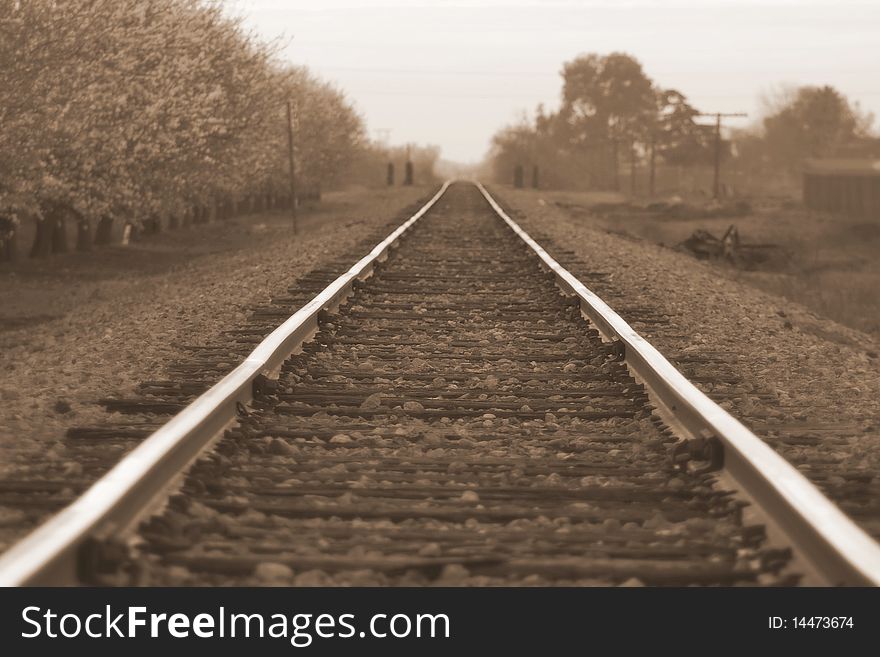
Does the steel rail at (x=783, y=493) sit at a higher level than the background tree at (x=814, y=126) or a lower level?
lower

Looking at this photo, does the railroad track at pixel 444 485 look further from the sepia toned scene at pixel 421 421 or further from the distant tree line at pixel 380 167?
the distant tree line at pixel 380 167

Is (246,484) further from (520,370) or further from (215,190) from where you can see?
(215,190)

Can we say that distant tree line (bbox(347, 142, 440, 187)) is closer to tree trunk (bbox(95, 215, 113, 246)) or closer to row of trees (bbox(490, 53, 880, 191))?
row of trees (bbox(490, 53, 880, 191))

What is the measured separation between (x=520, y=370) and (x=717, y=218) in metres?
46.8

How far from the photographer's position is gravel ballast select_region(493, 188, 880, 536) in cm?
457

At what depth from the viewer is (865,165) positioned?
236 feet

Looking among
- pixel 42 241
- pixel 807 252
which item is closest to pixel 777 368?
pixel 42 241

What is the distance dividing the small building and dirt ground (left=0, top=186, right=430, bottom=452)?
4403 centimetres

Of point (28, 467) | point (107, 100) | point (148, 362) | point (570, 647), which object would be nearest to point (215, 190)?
point (107, 100)

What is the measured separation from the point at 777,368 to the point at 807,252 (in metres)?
29.1

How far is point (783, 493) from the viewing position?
11.3 feet

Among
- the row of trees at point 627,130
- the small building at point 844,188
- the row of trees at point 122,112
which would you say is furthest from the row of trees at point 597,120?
the row of trees at point 122,112

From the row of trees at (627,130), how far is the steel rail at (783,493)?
108746 millimetres

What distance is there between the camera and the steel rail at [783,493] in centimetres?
294
